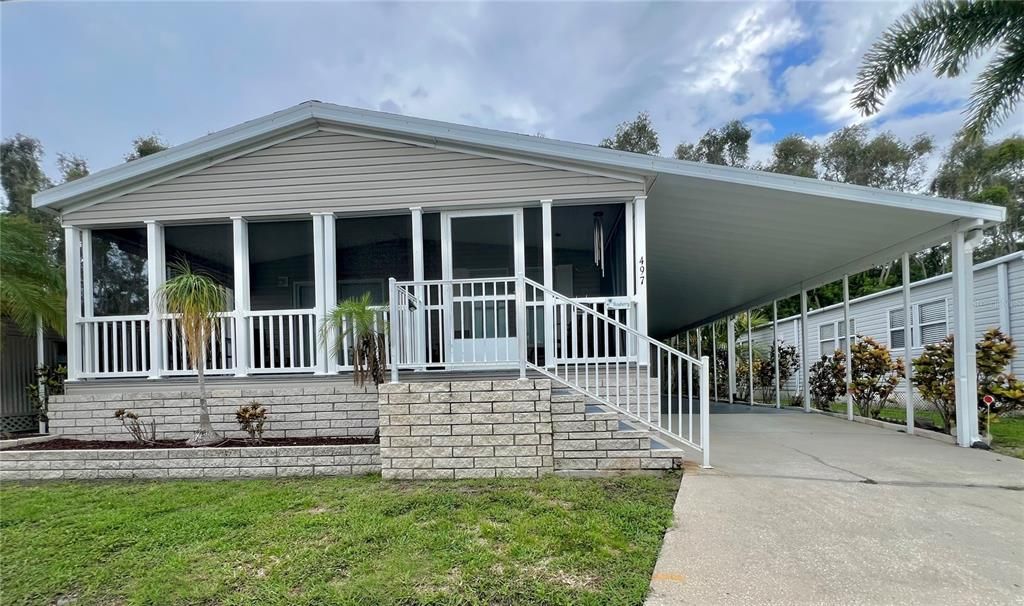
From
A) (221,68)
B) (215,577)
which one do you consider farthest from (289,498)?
(221,68)

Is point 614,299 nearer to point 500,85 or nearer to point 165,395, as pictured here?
point 165,395

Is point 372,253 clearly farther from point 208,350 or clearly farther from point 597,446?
point 597,446

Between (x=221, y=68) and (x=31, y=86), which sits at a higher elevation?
(x=221, y=68)

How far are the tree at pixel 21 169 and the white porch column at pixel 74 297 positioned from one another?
14633mm

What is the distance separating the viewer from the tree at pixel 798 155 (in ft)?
71.8

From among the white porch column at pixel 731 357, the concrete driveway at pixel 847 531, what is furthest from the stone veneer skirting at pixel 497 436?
the white porch column at pixel 731 357

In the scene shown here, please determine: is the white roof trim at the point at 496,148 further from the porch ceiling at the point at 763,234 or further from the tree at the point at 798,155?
the tree at the point at 798,155

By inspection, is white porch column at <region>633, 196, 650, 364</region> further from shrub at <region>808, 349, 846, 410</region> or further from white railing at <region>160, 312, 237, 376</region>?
shrub at <region>808, 349, 846, 410</region>

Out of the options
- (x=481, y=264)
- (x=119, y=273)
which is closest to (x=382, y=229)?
(x=481, y=264)

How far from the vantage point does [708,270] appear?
28.6 feet

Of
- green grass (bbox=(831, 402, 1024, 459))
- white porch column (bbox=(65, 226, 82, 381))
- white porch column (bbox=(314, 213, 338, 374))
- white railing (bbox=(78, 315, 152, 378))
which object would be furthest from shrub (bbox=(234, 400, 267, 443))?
green grass (bbox=(831, 402, 1024, 459))

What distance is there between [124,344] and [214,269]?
1429 millimetres

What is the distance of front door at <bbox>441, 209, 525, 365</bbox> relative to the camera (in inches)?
213

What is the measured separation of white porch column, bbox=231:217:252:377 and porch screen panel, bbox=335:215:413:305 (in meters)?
1.12
